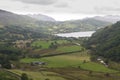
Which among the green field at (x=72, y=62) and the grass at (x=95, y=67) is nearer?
the grass at (x=95, y=67)

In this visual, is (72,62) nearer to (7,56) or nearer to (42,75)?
(42,75)

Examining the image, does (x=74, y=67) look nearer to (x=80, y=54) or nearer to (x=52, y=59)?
(x=52, y=59)

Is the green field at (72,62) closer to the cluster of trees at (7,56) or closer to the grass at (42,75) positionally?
the cluster of trees at (7,56)

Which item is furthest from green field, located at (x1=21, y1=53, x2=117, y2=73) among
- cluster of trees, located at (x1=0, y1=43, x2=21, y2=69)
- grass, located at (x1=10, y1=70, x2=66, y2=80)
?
grass, located at (x1=10, y1=70, x2=66, y2=80)

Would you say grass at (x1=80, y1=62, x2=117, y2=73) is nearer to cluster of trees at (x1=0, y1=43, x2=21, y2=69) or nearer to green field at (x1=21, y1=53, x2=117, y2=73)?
green field at (x1=21, y1=53, x2=117, y2=73)

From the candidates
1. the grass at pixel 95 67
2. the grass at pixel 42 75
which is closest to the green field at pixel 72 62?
the grass at pixel 95 67

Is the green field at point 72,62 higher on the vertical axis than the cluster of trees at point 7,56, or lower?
lower

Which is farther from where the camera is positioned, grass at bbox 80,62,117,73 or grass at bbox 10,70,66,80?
grass at bbox 80,62,117,73

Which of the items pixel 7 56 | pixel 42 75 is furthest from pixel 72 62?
pixel 7 56

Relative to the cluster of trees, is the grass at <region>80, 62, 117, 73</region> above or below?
below
